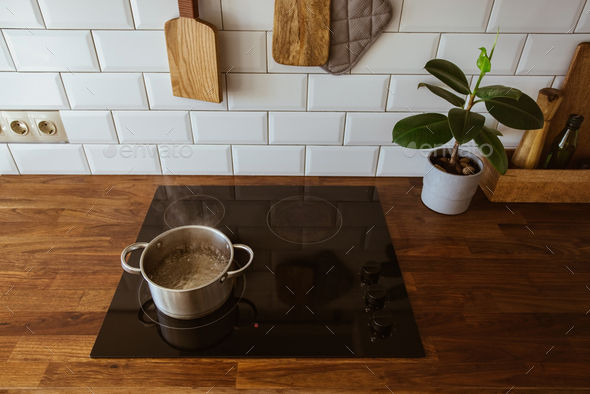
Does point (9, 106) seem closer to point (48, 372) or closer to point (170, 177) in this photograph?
point (170, 177)

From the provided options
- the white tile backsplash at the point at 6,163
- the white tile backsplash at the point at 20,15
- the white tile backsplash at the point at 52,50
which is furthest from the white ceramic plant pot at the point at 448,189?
the white tile backsplash at the point at 6,163

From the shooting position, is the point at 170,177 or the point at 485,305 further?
the point at 170,177

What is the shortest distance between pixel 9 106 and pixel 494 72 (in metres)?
1.17

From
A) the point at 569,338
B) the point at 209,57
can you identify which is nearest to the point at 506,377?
the point at 569,338

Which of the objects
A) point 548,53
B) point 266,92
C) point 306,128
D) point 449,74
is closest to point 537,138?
point 548,53

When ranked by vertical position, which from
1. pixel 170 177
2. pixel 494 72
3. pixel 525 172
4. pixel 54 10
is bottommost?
pixel 170 177

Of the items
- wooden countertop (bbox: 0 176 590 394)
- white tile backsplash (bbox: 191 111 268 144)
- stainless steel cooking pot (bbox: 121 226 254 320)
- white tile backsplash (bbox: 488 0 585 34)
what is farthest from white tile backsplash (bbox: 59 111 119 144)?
white tile backsplash (bbox: 488 0 585 34)

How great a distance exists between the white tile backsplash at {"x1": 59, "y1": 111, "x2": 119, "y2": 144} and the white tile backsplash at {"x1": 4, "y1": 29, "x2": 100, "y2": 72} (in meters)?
0.11

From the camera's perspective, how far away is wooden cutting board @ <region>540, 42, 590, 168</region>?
36.0 inches

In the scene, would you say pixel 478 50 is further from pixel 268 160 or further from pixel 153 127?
pixel 153 127

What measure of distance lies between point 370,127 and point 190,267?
0.56m

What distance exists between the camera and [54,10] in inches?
33.5

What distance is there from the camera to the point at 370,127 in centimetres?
101

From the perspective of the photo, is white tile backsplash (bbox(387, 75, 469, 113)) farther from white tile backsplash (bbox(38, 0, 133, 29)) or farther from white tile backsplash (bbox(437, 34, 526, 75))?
white tile backsplash (bbox(38, 0, 133, 29))
